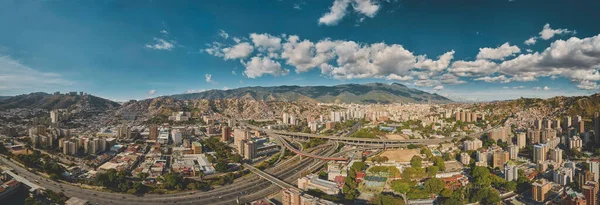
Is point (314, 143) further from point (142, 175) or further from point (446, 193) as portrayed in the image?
point (446, 193)

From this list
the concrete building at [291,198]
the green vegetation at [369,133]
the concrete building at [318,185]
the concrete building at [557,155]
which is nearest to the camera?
the concrete building at [291,198]

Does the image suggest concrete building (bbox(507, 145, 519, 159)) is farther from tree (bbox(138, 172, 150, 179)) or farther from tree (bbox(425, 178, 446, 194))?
tree (bbox(138, 172, 150, 179))

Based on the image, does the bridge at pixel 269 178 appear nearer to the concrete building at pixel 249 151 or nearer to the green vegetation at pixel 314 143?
the concrete building at pixel 249 151

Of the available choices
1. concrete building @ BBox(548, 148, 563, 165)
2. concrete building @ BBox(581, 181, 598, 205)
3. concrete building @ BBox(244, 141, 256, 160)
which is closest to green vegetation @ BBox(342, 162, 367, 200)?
concrete building @ BBox(244, 141, 256, 160)

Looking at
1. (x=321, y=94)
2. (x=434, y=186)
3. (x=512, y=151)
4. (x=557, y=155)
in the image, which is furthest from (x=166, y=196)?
(x=321, y=94)

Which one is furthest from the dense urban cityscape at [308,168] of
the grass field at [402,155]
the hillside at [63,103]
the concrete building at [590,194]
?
the hillside at [63,103]

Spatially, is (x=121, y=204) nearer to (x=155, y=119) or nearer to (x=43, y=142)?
(x=43, y=142)

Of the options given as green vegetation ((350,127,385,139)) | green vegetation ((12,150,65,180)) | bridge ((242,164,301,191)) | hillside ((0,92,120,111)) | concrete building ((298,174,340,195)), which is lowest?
bridge ((242,164,301,191))

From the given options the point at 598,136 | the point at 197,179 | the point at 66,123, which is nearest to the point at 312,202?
the point at 197,179
